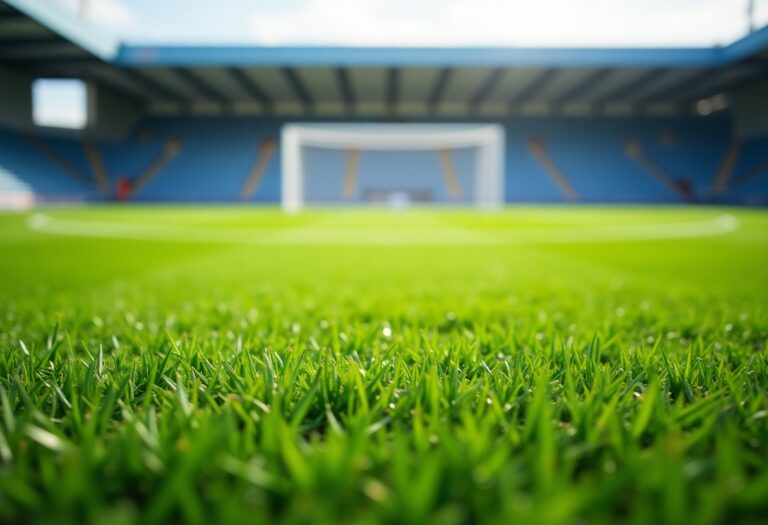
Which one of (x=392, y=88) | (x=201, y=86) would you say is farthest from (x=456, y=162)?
(x=201, y=86)

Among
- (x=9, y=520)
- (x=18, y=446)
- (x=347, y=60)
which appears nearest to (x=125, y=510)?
(x=9, y=520)

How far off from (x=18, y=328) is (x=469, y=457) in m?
2.18

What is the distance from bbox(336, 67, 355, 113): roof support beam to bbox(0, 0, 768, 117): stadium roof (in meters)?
0.06

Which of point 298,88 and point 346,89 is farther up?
point 346,89

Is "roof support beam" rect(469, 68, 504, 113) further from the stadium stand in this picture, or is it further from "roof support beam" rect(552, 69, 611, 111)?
"roof support beam" rect(552, 69, 611, 111)

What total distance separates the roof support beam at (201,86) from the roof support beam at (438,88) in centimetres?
1347

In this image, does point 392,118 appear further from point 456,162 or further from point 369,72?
point 369,72

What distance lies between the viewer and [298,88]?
2936 centimetres

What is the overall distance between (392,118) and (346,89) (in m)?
5.66

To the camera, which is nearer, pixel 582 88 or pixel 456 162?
pixel 582 88

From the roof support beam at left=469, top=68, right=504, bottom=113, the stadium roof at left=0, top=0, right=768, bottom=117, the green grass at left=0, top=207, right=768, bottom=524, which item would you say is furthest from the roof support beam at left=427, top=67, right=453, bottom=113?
the green grass at left=0, top=207, right=768, bottom=524

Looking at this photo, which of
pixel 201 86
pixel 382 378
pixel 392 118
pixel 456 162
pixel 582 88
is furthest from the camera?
pixel 456 162

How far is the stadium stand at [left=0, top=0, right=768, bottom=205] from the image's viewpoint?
2362 centimetres

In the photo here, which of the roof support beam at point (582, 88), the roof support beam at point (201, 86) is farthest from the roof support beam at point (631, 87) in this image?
the roof support beam at point (201, 86)
